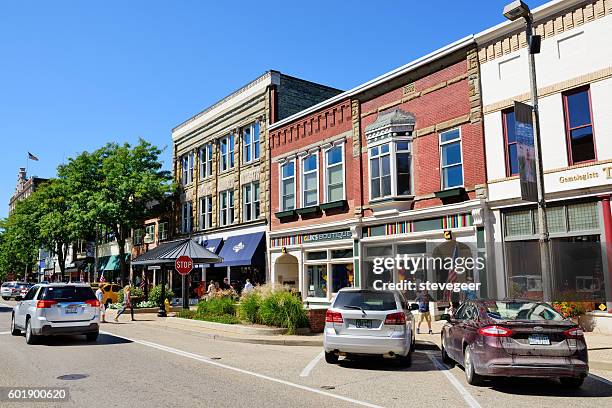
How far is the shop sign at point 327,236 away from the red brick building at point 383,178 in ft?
0.17

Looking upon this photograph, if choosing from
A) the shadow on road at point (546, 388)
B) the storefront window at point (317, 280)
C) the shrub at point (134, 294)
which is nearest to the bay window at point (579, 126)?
the shadow on road at point (546, 388)

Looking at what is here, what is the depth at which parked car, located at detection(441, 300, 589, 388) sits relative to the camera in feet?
25.8

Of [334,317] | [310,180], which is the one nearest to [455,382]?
[334,317]

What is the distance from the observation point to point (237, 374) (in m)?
9.45

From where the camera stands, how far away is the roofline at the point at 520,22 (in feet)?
52.3

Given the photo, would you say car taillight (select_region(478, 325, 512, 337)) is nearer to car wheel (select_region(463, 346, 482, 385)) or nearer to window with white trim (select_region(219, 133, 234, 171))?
car wheel (select_region(463, 346, 482, 385))

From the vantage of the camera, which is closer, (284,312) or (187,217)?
(284,312)

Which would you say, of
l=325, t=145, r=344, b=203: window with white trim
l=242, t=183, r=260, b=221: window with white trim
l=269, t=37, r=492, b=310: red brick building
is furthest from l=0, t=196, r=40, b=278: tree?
l=325, t=145, r=344, b=203: window with white trim

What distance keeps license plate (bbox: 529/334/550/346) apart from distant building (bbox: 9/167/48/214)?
315ft

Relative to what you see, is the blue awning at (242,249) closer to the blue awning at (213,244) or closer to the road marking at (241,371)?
the blue awning at (213,244)

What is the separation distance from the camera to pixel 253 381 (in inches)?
→ 346

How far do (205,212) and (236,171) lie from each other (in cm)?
487

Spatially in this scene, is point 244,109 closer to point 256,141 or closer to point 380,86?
point 256,141

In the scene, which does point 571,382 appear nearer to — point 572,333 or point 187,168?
point 572,333
